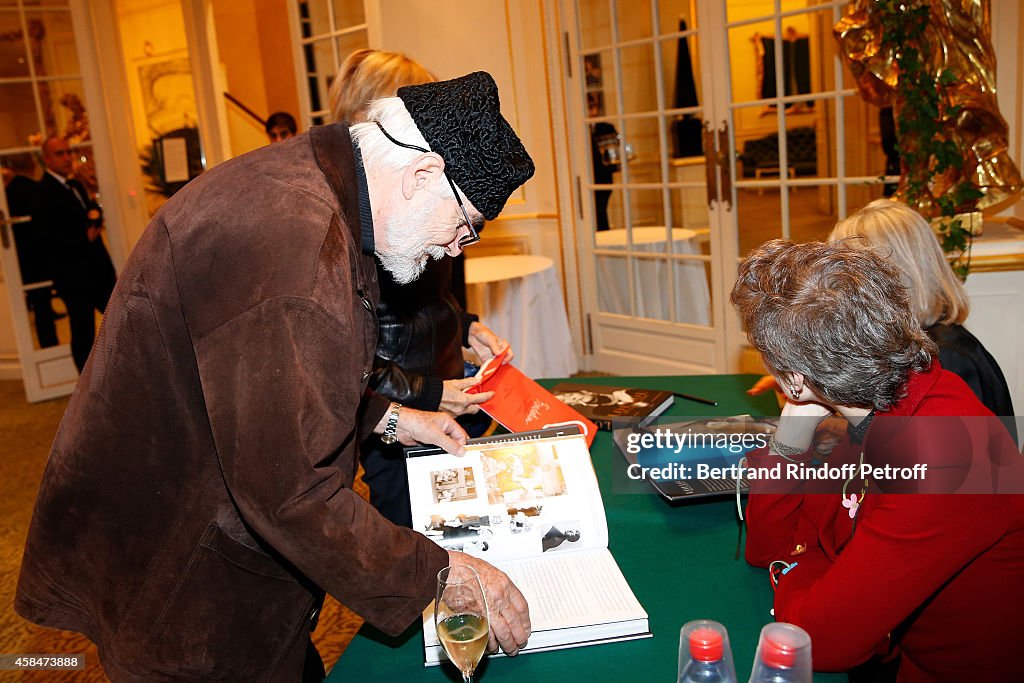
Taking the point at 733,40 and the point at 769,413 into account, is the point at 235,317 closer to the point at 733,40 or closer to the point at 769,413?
the point at 769,413

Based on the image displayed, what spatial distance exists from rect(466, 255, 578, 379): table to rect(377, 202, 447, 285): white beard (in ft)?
10.4

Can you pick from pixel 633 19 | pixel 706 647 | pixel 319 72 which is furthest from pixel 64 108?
pixel 706 647

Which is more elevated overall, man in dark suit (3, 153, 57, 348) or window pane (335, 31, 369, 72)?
window pane (335, 31, 369, 72)

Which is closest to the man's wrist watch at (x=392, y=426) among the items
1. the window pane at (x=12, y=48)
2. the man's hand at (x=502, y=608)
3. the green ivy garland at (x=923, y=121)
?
the man's hand at (x=502, y=608)

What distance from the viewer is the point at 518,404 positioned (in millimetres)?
1805

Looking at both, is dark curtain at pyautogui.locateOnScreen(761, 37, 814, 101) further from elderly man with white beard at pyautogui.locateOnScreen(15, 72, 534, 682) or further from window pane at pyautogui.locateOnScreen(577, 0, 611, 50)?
elderly man with white beard at pyautogui.locateOnScreen(15, 72, 534, 682)

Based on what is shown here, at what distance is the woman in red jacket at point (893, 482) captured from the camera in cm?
112

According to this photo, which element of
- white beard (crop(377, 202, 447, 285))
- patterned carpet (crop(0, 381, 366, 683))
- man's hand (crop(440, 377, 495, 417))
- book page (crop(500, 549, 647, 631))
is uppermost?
white beard (crop(377, 202, 447, 285))

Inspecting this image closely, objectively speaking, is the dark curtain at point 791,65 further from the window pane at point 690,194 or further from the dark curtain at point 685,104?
the window pane at point 690,194

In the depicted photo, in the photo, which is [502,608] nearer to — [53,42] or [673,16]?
[673,16]

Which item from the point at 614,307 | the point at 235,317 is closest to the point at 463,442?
the point at 235,317

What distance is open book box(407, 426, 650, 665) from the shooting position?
4.32 ft

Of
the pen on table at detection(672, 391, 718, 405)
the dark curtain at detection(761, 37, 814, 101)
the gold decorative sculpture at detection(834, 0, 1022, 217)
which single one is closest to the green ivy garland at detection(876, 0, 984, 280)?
the gold decorative sculpture at detection(834, 0, 1022, 217)

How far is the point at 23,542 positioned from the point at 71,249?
2.84 metres
